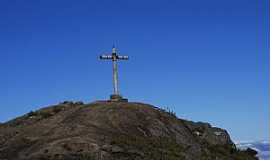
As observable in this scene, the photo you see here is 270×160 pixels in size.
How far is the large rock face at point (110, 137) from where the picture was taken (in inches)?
1316

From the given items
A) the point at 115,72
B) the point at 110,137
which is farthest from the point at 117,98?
the point at 110,137

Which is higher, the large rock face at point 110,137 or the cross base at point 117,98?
the cross base at point 117,98

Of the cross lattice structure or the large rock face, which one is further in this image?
the cross lattice structure

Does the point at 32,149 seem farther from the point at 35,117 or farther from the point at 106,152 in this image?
the point at 35,117

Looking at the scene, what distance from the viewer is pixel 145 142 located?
37156mm

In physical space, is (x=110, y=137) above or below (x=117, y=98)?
below

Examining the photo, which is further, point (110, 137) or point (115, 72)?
point (115, 72)

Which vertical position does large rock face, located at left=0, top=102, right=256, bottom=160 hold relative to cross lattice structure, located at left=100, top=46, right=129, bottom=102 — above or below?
below

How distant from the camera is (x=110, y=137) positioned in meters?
35.9

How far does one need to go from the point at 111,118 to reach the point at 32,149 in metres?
8.65

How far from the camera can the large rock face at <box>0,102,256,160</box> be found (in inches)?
1316

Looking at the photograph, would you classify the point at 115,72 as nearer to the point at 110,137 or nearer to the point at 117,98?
the point at 117,98

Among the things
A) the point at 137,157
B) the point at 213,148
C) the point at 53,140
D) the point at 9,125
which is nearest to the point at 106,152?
the point at 137,157

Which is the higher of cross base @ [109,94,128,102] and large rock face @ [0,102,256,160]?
cross base @ [109,94,128,102]
